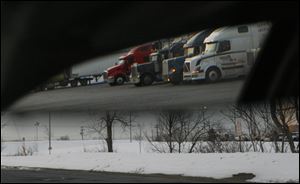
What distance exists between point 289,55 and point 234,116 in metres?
18.7

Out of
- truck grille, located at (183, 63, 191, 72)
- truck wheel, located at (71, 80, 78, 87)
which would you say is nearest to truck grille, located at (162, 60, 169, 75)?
truck grille, located at (183, 63, 191, 72)

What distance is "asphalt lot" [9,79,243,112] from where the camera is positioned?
12.6 m

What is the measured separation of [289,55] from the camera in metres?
7.13

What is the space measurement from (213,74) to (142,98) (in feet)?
6.00

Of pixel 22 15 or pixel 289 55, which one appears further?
pixel 289 55

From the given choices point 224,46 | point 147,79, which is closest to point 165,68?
point 147,79

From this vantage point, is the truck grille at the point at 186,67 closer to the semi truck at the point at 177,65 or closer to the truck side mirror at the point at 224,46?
the semi truck at the point at 177,65

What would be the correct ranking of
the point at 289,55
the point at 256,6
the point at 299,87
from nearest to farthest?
1. the point at 256,6
2. the point at 289,55
3. the point at 299,87

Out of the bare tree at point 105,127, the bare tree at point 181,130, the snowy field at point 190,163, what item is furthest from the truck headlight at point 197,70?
the bare tree at point 105,127

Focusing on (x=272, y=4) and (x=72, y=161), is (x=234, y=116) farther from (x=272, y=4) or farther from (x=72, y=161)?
(x=272, y=4)

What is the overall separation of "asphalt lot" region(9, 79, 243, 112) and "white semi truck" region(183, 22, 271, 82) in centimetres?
28

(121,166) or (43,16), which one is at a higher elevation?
(43,16)

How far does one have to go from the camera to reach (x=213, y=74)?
13828 mm

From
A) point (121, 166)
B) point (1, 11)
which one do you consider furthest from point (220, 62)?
point (121, 166)
